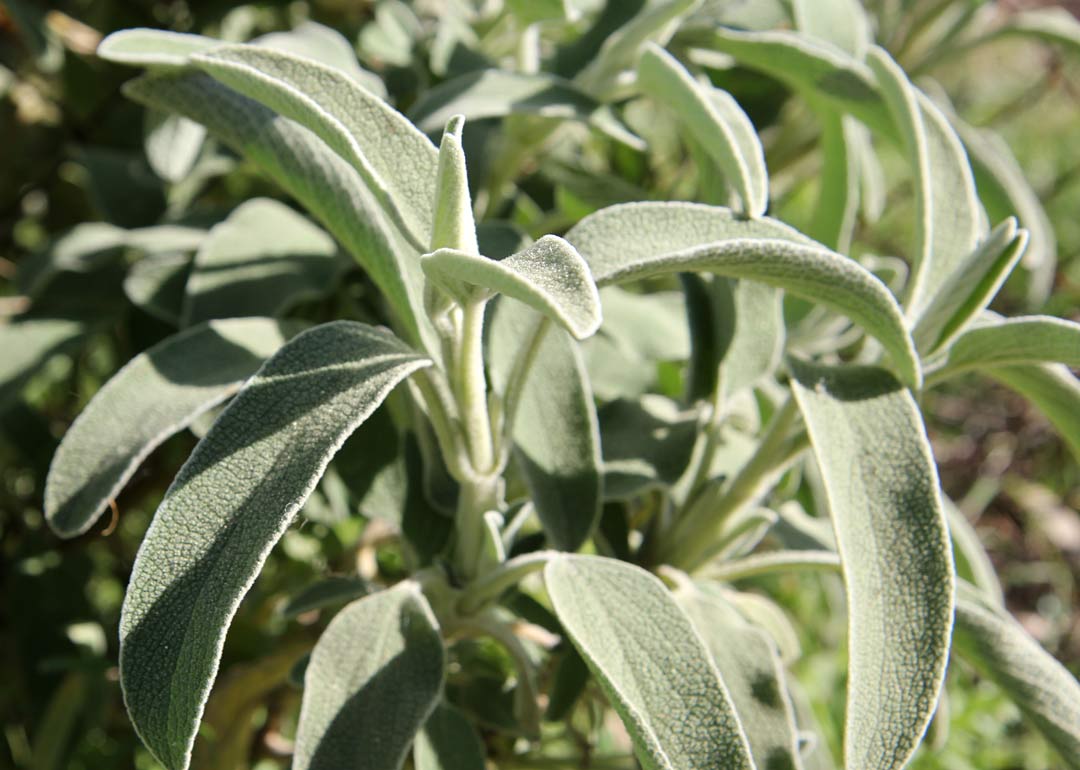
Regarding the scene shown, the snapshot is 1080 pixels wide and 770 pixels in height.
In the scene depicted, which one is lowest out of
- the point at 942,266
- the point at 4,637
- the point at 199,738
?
the point at 4,637

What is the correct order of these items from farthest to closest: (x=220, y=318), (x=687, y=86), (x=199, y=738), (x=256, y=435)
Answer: (x=199, y=738) < (x=220, y=318) < (x=687, y=86) < (x=256, y=435)

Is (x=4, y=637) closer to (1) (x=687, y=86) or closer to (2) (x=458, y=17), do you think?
(2) (x=458, y=17)

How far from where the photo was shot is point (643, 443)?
0.77m

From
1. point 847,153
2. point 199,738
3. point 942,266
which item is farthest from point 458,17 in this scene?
point 199,738

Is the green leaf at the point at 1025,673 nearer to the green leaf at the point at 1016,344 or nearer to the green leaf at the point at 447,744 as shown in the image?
the green leaf at the point at 1016,344

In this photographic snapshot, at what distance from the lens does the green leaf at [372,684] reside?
589 mm

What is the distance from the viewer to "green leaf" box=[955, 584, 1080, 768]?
652 mm

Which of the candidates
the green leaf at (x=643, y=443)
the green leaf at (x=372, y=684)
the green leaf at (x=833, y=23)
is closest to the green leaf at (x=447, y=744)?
the green leaf at (x=372, y=684)

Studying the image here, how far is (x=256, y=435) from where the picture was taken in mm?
514

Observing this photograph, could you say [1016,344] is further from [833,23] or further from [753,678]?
[833,23]

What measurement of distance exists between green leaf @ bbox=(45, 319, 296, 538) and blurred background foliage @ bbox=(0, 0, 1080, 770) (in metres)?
0.10

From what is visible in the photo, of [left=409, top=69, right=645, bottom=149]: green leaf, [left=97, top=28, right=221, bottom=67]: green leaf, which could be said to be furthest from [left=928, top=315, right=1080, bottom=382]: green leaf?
[left=97, top=28, right=221, bottom=67]: green leaf

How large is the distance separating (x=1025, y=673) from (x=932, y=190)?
305 mm

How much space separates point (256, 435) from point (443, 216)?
0.44 feet
